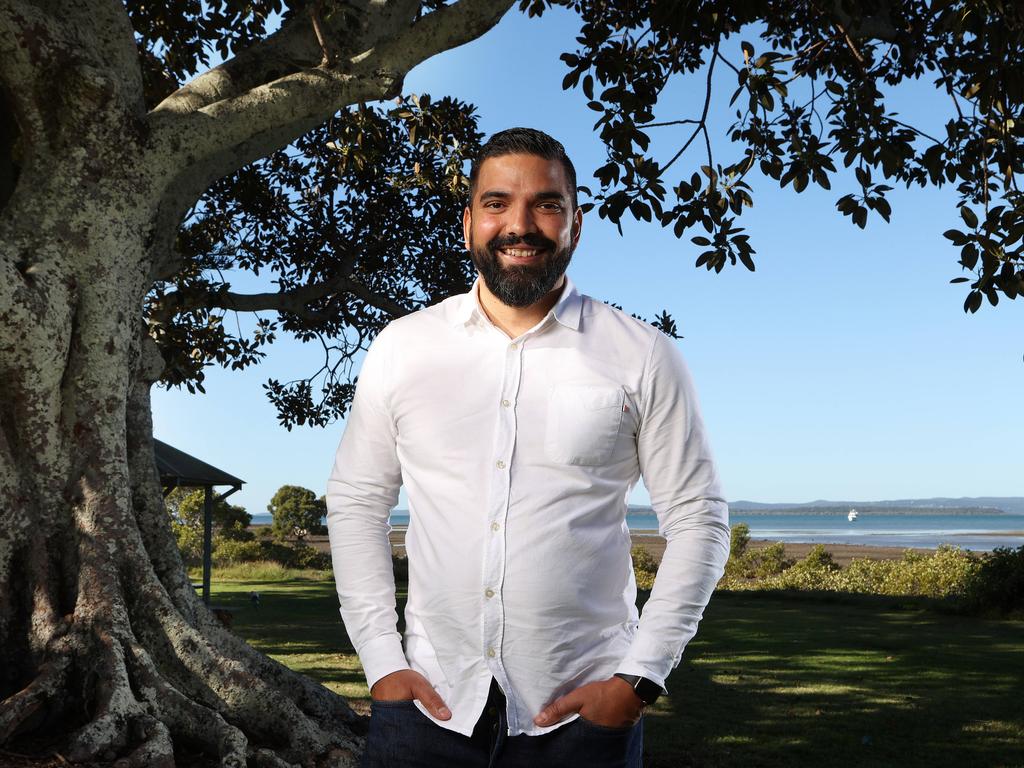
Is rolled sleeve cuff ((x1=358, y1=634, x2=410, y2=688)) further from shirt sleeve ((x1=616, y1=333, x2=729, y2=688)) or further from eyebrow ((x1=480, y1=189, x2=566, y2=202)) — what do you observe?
eyebrow ((x1=480, y1=189, x2=566, y2=202))

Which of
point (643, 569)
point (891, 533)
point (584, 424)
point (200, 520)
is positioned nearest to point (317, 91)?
point (584, 424)

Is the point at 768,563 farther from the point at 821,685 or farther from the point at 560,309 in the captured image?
the point at 560,309

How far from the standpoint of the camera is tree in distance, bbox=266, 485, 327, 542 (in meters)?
35.8

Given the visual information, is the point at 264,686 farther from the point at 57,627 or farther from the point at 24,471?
the point at 24,471

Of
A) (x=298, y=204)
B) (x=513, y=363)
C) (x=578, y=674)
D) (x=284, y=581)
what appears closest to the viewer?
(x=578, y=674)

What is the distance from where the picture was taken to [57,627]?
591 cm

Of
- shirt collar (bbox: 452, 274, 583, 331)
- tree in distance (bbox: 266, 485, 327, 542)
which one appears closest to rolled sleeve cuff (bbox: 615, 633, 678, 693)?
shirt collar (bbox: 452, 274, 583, 331)

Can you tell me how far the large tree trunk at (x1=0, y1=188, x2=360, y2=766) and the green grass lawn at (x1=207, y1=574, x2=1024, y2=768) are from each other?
2751 millimetres

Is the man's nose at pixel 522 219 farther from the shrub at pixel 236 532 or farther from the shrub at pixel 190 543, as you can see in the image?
the shrub at pixel 236 532

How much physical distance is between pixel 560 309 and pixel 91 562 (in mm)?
4599

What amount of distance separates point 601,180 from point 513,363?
5185mm

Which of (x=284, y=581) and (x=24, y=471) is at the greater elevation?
(x=24, y=471)

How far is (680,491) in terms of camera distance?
2.53 m

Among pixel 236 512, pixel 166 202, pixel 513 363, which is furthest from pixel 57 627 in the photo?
pixel 236 512
